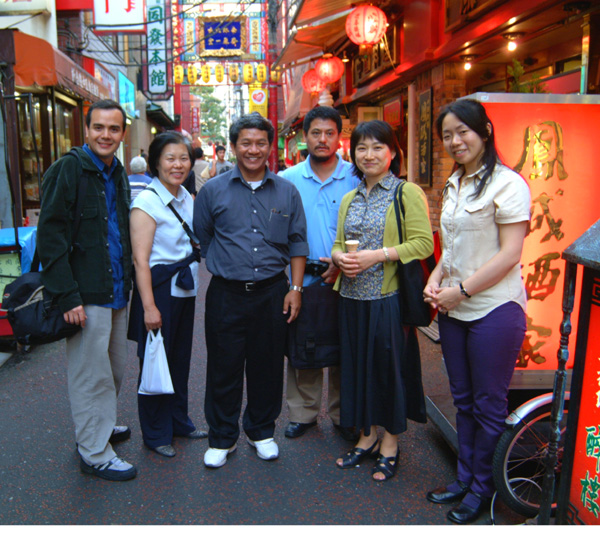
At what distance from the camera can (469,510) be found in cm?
266

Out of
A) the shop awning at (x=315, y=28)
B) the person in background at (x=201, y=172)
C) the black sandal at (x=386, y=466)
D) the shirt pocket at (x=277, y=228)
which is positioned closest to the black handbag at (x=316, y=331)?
the shirt pocket at (x=277, y=228)

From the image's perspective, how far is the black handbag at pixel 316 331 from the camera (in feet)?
11.0

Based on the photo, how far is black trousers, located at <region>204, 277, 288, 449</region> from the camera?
10.4 ft

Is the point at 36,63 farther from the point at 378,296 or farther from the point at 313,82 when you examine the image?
the point at 378,296

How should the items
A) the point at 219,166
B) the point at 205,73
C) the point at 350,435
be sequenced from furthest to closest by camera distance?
the point at 205,73
the point at 219,166
the point at 350,435

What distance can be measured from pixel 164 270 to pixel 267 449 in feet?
4.11

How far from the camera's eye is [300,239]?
10.8ft

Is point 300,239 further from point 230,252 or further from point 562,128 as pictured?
point 562,128

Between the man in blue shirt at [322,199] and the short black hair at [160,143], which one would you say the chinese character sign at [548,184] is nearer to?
the man in blue shirt at [322,199]

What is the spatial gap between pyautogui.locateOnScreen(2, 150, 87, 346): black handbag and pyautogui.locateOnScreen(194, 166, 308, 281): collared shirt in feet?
2.22

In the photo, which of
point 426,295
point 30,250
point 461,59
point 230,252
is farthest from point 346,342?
point 461,59

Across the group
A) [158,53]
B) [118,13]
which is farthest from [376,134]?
[158,53]

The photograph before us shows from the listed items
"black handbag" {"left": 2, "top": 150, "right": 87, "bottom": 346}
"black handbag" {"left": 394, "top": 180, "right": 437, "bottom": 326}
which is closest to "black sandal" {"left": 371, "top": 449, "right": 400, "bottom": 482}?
"black handbag" {"left": 394, "top": 180, "right": 437, "bottom": 326}

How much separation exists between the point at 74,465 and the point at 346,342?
1780 millimetres
